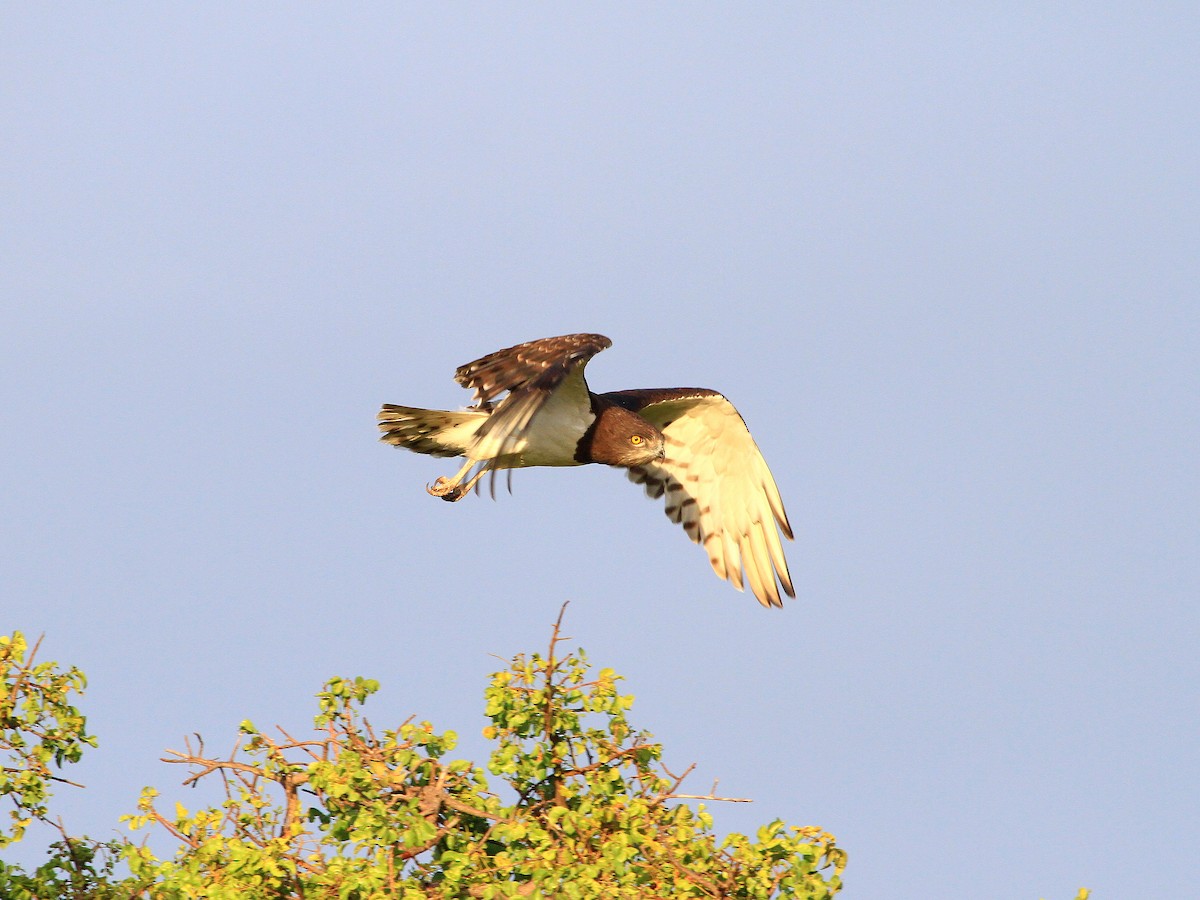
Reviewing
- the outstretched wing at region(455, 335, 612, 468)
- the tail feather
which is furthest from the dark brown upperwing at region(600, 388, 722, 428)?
the outstretched wing at region(455, 335, 612, 468)

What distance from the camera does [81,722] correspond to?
6.74 metres

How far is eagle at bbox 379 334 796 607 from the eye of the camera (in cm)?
972

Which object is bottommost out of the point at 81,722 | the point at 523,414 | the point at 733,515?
the point at 81,722

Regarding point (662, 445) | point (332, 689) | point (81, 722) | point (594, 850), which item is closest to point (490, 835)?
point (594, 850)

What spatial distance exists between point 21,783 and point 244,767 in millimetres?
1084

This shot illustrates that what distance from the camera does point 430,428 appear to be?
9875 mm

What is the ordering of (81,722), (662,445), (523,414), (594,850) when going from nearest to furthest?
(594,850), (81,722), (523,414), (662,445)

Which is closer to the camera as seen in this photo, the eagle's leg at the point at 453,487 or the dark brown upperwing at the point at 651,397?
the eagle's leg at the point at 453,487

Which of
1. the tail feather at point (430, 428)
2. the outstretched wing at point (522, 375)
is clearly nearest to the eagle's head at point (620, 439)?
the tail feather at point (430, 428)

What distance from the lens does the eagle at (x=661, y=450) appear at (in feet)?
31.9

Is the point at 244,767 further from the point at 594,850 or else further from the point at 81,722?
the point at 594,850

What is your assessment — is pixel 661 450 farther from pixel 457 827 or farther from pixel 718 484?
pixel 457 827

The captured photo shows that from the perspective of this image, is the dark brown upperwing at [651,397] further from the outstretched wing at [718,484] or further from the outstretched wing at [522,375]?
the outstretched wing at [522,375]

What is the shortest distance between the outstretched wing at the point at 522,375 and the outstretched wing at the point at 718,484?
2.31 m
